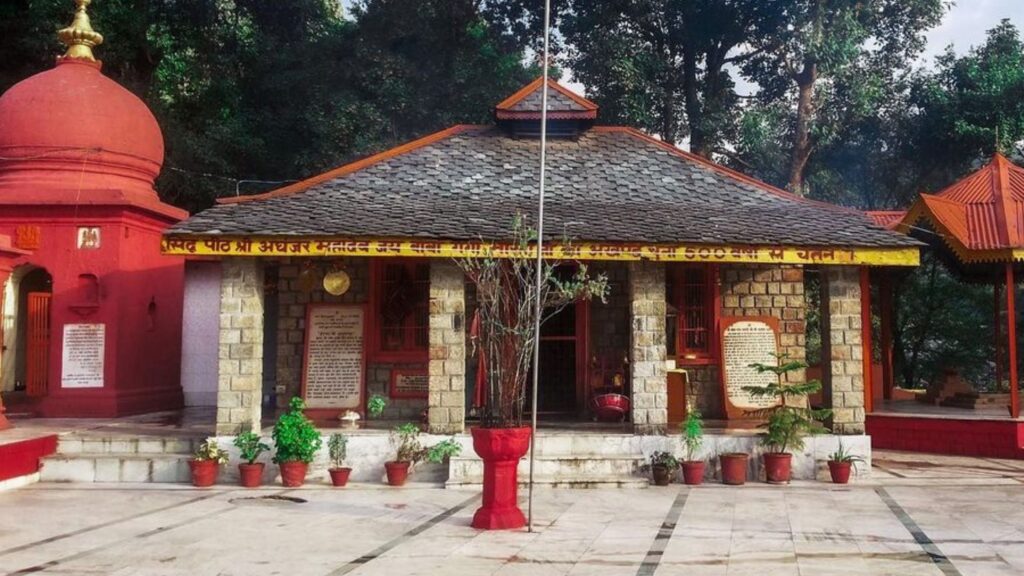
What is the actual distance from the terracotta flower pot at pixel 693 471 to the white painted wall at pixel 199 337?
9.27 m

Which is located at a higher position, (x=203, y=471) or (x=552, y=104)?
(x=552, y=104)

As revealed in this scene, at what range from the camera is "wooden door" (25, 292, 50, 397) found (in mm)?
14180

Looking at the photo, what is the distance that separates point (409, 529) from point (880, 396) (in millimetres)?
11094

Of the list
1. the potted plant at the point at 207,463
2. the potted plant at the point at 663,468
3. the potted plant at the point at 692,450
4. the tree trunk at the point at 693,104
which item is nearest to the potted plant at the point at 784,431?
the potted plant at the point at 692,450

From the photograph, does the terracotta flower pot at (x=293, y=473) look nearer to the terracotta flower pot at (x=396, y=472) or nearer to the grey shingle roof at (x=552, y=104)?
the terracotta flower pot at (x=396, y=472)

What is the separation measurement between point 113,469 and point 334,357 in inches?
138

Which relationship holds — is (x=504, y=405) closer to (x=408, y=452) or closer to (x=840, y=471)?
(x=408, y=452)

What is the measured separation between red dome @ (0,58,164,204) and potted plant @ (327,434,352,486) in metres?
6.07

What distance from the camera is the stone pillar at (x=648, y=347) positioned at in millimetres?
10977

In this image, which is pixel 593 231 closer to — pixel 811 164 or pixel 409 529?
pixel 409 529

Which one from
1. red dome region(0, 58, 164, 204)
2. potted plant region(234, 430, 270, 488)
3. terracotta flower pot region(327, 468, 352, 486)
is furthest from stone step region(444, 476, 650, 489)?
red dome region(0, 58, 164, 204)

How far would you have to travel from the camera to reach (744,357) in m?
Result: 13.5

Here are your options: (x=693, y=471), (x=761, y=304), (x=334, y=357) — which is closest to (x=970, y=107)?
(x=761, y=304)

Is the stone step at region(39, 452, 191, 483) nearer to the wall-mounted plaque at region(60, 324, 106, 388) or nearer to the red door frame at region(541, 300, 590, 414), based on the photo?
the wall-mounted plaque at region(60, 324, 106, 388)
